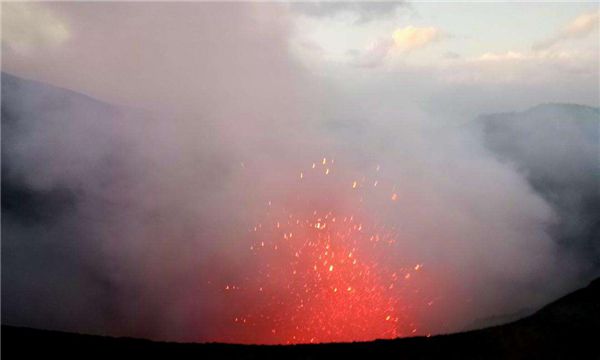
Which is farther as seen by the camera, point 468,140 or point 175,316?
point 468,140

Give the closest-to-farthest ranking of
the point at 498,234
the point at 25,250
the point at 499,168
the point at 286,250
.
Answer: the point at 286,250, the point at 25,250, the point at 498,234, the point at 499,168

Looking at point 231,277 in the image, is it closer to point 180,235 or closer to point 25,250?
point 180,235

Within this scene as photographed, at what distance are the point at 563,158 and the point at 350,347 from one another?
75.1 metres

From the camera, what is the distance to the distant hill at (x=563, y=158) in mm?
46041

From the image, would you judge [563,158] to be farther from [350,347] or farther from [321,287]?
[350,347]

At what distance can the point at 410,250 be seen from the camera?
129 ft

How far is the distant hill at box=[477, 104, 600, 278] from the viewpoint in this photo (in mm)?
46041

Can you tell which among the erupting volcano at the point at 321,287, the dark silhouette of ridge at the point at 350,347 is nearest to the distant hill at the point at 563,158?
the erupting volcano at the point at 321,287

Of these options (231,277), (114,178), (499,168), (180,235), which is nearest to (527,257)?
(499,168)

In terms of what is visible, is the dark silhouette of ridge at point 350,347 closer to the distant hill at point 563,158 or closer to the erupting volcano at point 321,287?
the erupting volcano at point 321,287

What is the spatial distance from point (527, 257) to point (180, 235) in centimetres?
3417

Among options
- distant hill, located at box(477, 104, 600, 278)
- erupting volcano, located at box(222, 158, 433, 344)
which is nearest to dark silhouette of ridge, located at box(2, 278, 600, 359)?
erupting volcano, located at box(222, 158, 433, 344)

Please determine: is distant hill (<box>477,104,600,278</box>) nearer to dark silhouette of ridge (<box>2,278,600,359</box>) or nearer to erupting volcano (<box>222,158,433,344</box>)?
erupting volcano (<box>222,158,433,344</box>)

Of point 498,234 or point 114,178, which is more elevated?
point 114,178
